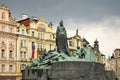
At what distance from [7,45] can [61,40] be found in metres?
24.1

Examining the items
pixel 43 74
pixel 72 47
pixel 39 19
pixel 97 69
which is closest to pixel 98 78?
pixel 97 69

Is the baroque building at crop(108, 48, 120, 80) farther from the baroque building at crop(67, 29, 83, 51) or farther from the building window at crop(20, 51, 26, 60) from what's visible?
the building window at crop(20, 51, 26, 60)

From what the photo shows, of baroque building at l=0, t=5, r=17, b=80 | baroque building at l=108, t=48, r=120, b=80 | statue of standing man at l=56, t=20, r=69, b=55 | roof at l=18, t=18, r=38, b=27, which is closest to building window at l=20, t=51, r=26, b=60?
baroque building at l=0, t=5, r=17, b=80

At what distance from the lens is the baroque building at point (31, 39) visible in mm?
46000

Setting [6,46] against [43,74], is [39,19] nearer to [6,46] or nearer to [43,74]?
[6,46]

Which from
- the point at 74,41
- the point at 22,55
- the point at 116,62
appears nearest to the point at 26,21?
the point at 22,55

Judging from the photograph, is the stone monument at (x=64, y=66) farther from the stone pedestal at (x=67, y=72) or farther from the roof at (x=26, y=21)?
the roof at (x=26, y=21)

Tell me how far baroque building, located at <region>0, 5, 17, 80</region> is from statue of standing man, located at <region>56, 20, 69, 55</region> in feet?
74.8

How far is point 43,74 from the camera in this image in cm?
1952

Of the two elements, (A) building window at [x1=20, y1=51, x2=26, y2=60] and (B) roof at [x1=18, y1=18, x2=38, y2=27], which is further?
(B) roof at [x1=18, y1=18, x2=38, y2=27]

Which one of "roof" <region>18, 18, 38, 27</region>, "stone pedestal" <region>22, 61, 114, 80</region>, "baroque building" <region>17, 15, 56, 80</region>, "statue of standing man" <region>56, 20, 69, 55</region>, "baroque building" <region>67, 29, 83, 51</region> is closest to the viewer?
"stone pedestal" <region>22, 61, 114, 80</region>

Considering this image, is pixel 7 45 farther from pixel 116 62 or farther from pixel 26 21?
pixel 116 62

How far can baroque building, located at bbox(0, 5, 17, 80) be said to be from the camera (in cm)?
4331

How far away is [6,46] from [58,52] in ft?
79.7
